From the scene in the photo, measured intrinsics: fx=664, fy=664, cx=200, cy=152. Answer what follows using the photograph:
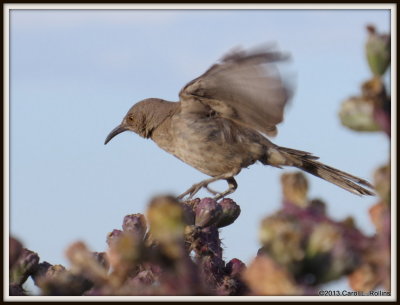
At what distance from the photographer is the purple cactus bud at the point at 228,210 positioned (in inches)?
174

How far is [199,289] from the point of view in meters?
1.64

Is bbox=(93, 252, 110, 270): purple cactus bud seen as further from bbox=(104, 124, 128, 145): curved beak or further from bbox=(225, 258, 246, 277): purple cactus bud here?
bbox=(104, 124, 128, 145): curved beak

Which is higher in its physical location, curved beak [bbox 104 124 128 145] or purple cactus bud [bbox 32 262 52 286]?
curved beak [bbox 104 124 128 145]

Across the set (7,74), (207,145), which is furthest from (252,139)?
(7,74)

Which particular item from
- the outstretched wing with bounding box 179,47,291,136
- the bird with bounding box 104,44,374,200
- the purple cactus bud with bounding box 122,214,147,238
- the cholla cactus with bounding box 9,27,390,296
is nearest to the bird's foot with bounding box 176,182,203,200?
the bird with bounding box 104,44,374,200

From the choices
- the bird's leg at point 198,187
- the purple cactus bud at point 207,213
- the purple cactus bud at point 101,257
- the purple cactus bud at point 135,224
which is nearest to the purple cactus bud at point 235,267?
the purple cactus bud at point 207,213

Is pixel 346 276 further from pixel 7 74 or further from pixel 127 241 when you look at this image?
pixel 7 74

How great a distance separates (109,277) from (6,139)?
7.14ft

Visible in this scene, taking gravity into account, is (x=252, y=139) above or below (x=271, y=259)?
above

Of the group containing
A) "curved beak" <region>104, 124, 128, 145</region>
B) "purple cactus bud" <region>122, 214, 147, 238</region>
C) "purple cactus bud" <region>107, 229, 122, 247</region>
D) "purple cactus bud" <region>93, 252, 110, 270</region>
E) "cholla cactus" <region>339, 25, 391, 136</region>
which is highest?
"curved beak" <region>104, 124, 128, 145</region>

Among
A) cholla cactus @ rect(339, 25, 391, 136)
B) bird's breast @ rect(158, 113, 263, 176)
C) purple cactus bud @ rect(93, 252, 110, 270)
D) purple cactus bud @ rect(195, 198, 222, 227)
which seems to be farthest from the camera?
bird's breast @ rect(158, 113, 263, 176)

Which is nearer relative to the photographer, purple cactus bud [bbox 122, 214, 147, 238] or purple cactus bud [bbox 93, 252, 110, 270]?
purple cactus bud [bbox 93, 252, 110, 270]

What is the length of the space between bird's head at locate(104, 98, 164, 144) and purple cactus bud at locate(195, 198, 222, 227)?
11.0ft

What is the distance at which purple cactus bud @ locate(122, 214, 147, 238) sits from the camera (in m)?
3.74
